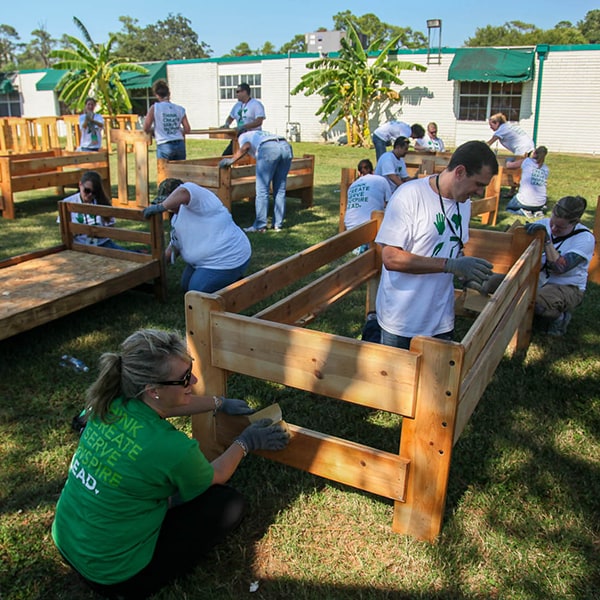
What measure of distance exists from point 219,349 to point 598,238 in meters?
5.43

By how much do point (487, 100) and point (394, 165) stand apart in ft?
57.6

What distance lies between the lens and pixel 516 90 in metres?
23.4

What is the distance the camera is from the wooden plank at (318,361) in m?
2.59

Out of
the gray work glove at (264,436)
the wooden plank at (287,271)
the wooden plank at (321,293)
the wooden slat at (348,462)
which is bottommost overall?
the wooden slat at (348,462)

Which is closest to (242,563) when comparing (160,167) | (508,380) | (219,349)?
(219,349)

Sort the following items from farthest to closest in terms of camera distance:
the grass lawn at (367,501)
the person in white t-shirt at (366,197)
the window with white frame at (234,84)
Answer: the window with white frame at (234,84) < the person in white t-shirt at (366,197) < the grass lawn at (367,501)

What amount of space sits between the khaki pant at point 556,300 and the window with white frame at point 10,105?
39259 millimetres

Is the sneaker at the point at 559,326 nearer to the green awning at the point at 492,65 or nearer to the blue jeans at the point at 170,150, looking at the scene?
the blue jeans at the point at 170,150

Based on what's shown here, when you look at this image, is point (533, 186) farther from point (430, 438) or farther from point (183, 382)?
point (183, 382)

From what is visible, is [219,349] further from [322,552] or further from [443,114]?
[443,114]

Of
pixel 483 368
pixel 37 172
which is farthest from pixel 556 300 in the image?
pixel 37 172

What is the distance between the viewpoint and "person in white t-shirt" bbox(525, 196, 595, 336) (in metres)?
5.19

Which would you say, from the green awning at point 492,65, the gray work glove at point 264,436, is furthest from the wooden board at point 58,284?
the green awning at point 492,65

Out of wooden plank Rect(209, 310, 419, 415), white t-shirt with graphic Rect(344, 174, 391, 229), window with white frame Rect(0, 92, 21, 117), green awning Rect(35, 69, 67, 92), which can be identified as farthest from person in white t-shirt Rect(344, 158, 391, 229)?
window with white frame Rect(0, 92, 21, 117)
